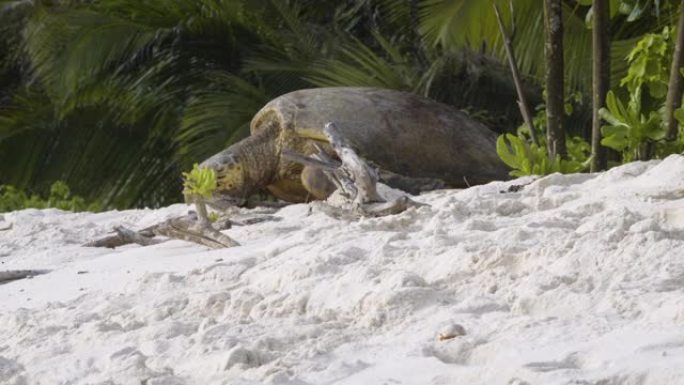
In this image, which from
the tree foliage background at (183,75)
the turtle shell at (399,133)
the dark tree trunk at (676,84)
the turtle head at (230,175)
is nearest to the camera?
the dark tree trunk at (676,84)

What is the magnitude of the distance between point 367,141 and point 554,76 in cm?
117

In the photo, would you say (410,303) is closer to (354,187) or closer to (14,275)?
(354,187)

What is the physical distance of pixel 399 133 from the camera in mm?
6594

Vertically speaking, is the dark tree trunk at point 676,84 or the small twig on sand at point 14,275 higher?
the dark tree trunk at point 676,84

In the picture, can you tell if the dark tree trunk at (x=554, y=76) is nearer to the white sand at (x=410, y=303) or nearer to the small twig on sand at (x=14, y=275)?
the white sand at (x=410, y=303)

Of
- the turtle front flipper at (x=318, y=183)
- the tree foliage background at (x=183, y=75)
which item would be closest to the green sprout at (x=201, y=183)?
the turtle front flipper at (x=318, y=183)

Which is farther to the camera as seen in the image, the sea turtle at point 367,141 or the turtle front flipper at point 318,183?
the sea turtle at point 367,141

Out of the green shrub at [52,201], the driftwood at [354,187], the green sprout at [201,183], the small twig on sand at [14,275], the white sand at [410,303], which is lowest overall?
the green shrub at [52,201]

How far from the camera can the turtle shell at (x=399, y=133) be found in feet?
21.5

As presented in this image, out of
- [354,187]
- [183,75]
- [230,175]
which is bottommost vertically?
[183,75]

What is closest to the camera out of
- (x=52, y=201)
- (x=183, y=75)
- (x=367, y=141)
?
(x=367, y=141)

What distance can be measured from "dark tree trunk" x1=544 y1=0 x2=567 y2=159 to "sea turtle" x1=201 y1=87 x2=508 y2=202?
0.75 m

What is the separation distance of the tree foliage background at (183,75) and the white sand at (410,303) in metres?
4.91

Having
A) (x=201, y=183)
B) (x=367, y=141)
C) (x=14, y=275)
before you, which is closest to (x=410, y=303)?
(x=14, y=275)
